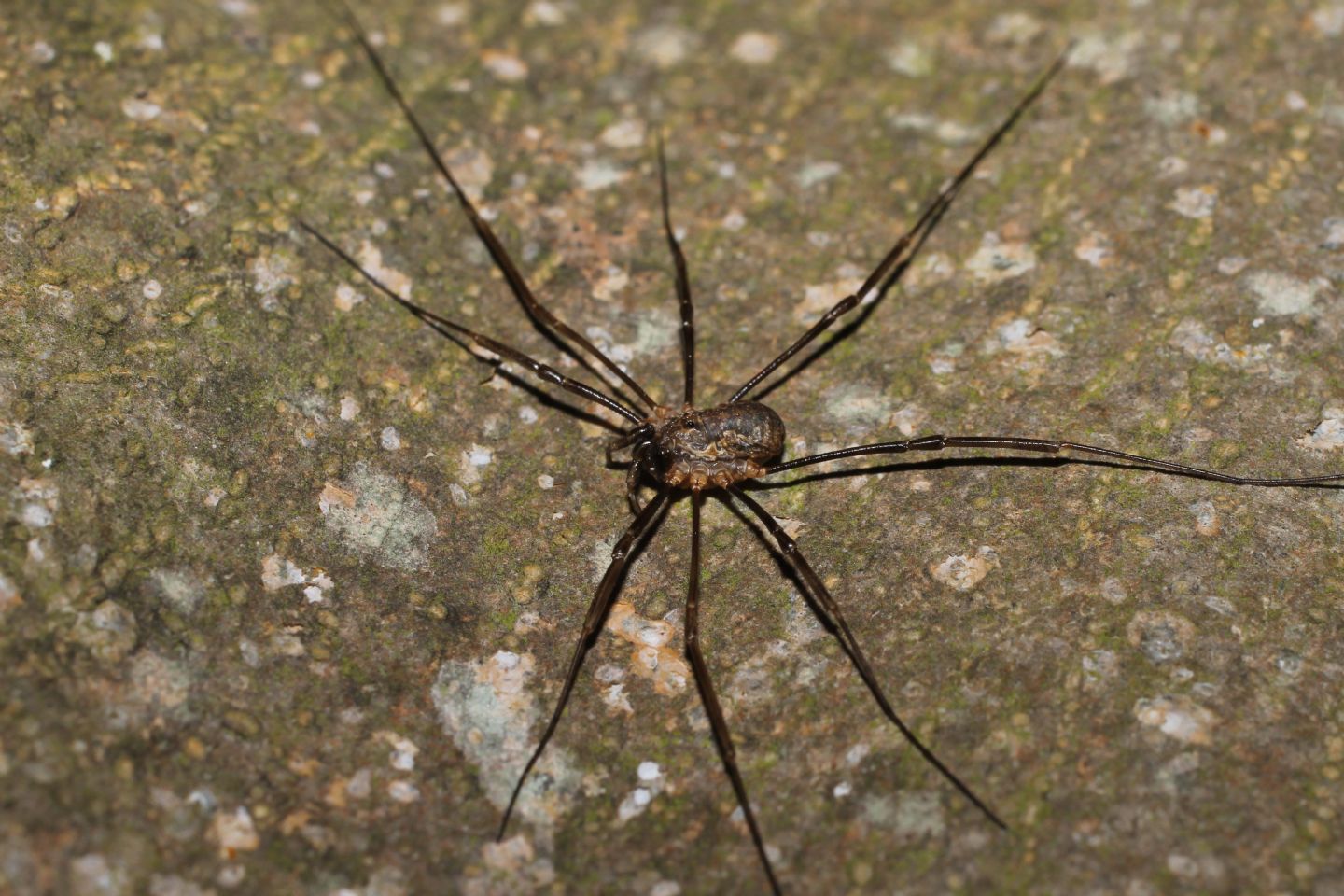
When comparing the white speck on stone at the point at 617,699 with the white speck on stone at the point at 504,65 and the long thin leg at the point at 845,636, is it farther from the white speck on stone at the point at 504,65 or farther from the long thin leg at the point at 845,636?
the white speck on stone at the point at 504,65

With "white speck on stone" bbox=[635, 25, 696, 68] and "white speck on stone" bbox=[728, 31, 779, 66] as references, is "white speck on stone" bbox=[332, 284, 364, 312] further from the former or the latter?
"white speck on stone" bbox=[728, 31, 779, 66]

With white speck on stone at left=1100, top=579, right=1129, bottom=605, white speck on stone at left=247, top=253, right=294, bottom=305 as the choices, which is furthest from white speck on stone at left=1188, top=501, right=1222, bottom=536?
white speck on stone at left=247, top=253, right=294, bottom=305

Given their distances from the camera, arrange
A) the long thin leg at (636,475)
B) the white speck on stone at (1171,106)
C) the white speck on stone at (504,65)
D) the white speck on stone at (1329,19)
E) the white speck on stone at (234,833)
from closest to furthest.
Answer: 1. the white speck on stone at (234,833)
2. the long thin leg at (636,475)
3. the white speck on stone at (1171,106)
4. the white speck on stone at (1329,19)
5. the white speck on stone at (504,65)

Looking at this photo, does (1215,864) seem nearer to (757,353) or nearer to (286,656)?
(757,353)

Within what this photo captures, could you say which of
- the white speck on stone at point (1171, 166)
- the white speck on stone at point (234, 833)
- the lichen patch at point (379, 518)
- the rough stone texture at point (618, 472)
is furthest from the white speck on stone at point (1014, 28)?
the white speck on stone at point (234, 833)

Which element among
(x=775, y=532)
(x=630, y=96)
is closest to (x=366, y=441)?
(x=775, y=532)

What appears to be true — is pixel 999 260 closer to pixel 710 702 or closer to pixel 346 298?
pixel 710 702
